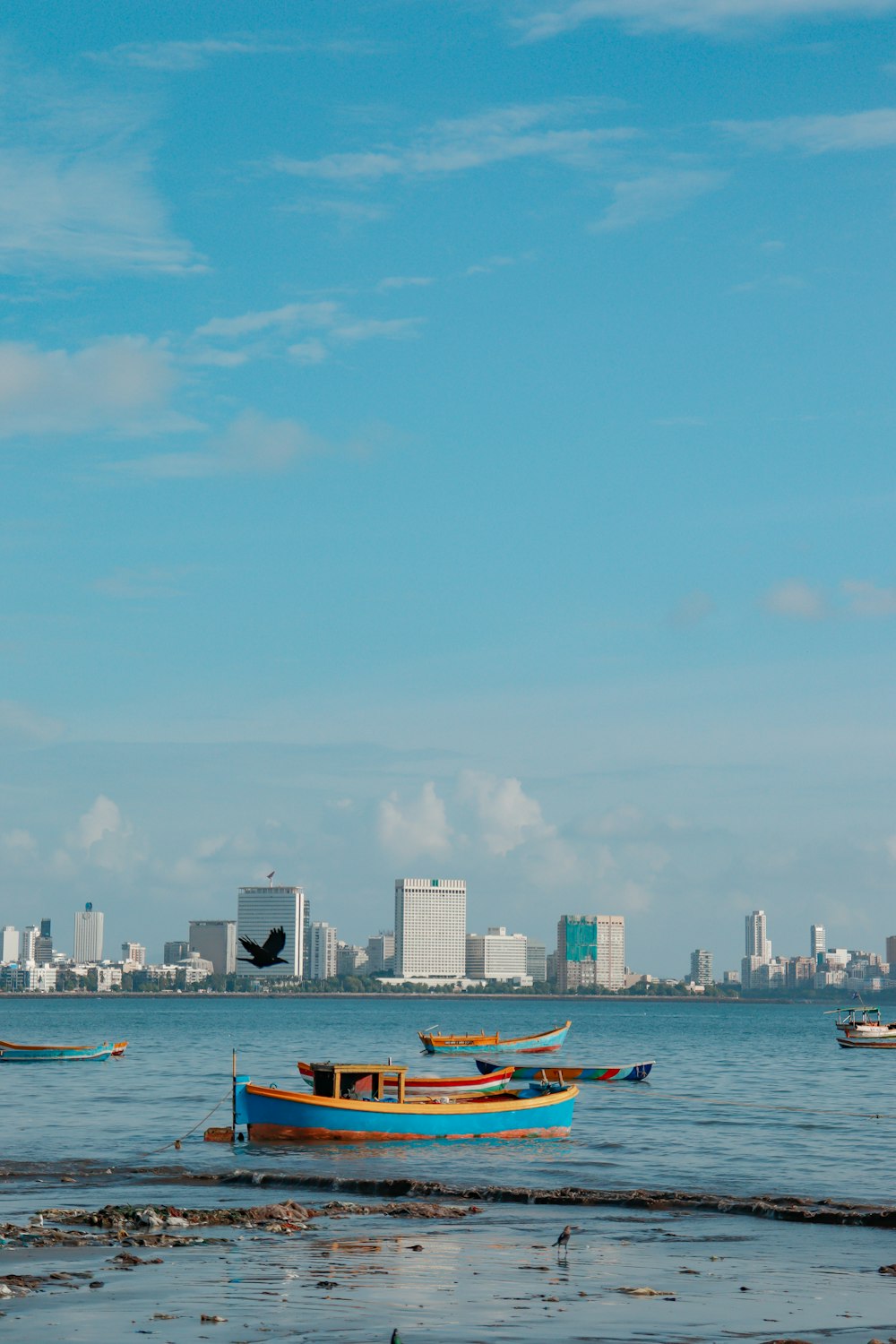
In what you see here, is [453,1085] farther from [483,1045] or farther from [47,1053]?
[483,1045]

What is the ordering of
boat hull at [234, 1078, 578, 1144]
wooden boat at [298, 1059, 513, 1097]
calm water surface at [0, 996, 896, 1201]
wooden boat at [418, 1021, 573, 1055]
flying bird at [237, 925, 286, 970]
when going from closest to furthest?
1. flying bird at [237, 925, 286, 970]
2. calm water surface at [0, 996, 896, 1201]
3. boat hull at [234, 1078, 578, 1144]
4. wooden boat at [298, 1059, 513, 1097]
5. wooden boat at [418, 1021, 573, 1055]

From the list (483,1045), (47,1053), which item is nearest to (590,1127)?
(47,1053)

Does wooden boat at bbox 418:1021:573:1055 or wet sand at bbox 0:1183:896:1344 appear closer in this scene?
wet sand at bbox 0:1183:896:1344

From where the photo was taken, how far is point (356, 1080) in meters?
46.8

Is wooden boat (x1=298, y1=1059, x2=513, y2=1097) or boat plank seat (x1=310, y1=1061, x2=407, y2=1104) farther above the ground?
boat plank seat (x1=310, y1=1061, x2=407, y2=1104)

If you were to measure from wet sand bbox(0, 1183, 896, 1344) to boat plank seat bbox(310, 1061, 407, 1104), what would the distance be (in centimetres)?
1264

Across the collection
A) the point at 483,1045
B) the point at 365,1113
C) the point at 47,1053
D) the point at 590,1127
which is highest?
the point at 365,1113

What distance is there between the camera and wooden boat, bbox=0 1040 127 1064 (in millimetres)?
98938

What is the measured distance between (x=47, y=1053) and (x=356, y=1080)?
59.4 metres

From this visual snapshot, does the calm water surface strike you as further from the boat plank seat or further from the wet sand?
the wet sand

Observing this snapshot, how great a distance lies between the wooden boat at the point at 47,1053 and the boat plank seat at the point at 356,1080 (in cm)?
5642

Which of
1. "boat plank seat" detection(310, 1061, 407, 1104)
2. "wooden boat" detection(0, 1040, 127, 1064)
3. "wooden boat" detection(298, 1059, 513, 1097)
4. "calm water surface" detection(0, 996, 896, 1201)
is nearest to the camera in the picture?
"calm water surface" detection(0, 996, 896, 1201)

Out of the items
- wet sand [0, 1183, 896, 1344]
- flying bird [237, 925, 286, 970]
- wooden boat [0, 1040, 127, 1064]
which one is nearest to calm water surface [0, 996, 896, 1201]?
wooden boat [0, 1040, 127, 1064]

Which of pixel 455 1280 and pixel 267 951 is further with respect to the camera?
pixel 267 951
